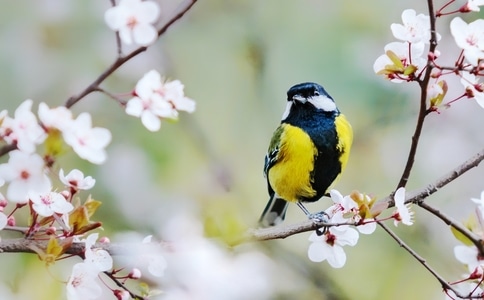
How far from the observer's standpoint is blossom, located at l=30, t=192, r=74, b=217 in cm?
48

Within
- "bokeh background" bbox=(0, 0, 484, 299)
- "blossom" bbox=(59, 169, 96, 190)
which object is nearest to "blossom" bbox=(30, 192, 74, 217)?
Answer: "blossom" bbox=(59, 169, 96, 190)

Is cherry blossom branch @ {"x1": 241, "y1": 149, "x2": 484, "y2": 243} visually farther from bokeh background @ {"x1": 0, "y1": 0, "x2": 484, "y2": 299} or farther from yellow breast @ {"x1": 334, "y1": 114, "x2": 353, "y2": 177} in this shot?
bokeh background @ {"x1": 0, "y1": 0, "x2": 484, "y2": 299}

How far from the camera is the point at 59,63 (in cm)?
93

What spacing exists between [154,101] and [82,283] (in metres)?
0.15

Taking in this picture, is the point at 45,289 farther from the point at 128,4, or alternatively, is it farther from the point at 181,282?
the point at 128,4

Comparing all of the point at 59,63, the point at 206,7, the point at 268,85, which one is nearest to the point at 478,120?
the point at 268,85

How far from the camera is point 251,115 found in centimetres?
96

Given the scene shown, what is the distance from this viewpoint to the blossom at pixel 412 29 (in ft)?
1.73

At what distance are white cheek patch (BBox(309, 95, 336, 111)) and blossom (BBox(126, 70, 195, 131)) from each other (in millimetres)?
232

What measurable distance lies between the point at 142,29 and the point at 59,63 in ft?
1.57

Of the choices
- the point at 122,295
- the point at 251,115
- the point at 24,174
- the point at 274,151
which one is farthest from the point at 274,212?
the point at 24,174

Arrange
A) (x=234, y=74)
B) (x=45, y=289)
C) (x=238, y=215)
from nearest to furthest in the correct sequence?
(x=45, y=289) → (x=238, y=215) → (x=234, y=74)

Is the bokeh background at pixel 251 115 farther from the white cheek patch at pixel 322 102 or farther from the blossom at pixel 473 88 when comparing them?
the blossom at pixel 473 88

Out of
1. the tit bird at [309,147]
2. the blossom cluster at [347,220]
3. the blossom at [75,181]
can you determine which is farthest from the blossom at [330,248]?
the blossom at [75,181]
